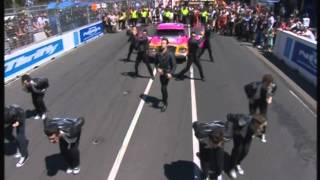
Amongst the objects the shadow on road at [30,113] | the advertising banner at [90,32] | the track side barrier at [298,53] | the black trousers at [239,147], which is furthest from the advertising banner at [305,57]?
the advertising banner at [90,32]

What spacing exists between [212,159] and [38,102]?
5561mm

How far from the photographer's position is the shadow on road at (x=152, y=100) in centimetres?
1206

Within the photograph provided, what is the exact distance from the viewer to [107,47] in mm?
23188

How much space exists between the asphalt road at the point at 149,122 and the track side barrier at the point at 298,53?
1.14 m

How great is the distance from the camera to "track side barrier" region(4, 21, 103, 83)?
15492 millimetres

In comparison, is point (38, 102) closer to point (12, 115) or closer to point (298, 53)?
point (12, 115)

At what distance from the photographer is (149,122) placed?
417 inches

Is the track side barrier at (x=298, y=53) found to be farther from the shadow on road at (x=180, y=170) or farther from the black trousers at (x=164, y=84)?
the shadow on road at (x=180, y=170)

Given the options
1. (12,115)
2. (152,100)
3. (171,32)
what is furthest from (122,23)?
(12,115)

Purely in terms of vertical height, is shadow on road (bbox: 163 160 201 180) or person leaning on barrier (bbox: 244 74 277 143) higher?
person leaning on barrier (bbox: 244 74 277 143)

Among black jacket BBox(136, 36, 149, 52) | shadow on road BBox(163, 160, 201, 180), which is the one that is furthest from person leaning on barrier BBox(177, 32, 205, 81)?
shadow on road BBox(163, 160, 201, 180)

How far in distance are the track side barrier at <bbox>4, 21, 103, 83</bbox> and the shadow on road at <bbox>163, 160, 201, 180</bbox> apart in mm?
9474

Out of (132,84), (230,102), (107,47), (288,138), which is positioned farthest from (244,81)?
(107,47)

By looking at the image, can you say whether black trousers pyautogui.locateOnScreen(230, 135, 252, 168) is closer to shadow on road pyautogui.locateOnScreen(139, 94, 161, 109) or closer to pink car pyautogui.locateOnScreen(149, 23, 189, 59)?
shadow on road pyautogui.locateOnScreen(139, 94, 161, 109)
